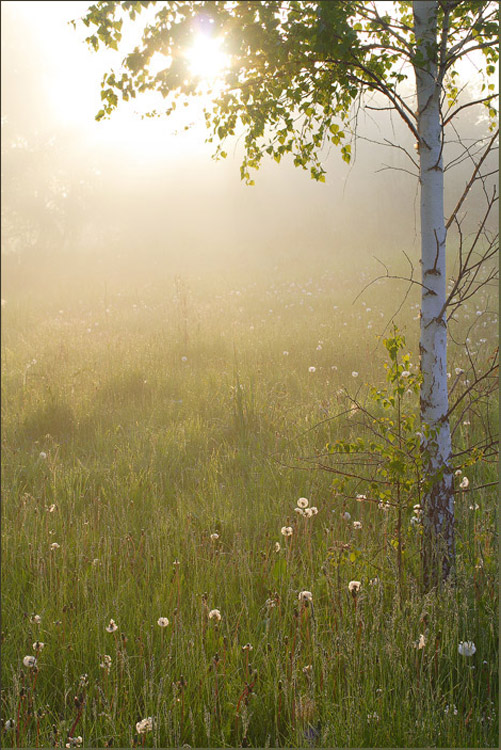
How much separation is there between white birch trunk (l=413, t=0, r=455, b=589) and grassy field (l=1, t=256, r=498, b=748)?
125 millimetres

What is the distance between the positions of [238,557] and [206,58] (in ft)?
7.95

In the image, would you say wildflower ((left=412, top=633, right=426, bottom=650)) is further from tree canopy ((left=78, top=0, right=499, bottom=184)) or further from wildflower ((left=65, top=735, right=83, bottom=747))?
tree canopy ((left=78, top=0, right=499, bottom=184))

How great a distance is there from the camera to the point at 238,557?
282 cm

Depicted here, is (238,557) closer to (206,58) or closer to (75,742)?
(75,742)

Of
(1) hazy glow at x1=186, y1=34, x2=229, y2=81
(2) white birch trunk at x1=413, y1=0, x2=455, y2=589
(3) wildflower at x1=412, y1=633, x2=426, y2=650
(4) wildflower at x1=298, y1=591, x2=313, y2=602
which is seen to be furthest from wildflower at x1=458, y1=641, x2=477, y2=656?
(1) hazy glow at x1=186, y1=34, x2=229, y2=81

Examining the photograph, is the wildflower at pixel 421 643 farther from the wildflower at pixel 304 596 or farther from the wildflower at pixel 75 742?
the wildflower at pixel 75 742

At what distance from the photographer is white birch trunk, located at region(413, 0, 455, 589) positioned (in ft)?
8.03

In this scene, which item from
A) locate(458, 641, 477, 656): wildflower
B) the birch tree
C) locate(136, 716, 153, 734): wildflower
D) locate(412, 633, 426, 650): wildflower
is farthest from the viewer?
the birch tree

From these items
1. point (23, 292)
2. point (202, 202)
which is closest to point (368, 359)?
point (202, 202)

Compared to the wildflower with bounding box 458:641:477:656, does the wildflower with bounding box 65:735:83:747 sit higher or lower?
lower

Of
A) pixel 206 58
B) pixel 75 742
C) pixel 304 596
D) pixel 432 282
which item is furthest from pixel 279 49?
pixel 75 742

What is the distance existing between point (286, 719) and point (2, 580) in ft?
5.86

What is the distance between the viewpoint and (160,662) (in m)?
2.30

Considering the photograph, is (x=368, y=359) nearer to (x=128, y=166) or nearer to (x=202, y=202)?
(x=202, y=202)
